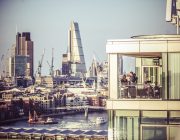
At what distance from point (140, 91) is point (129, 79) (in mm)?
369

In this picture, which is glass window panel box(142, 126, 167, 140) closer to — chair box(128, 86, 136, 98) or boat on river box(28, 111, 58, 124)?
chair box(128, 86, 136, 98)

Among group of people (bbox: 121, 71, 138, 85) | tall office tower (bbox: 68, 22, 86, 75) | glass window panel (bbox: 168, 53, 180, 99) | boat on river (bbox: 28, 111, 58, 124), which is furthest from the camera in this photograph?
boat on river (bbox: 28, 111, 58, 124)

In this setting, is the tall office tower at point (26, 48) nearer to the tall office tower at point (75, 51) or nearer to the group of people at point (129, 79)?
the tall office tower at point (75, 51)

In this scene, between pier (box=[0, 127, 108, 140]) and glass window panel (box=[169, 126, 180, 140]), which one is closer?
glass window panel (box=[169, 126, 180, 140])

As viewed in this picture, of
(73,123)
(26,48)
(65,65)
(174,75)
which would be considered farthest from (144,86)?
(26,48)

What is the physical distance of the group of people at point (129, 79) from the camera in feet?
15.9

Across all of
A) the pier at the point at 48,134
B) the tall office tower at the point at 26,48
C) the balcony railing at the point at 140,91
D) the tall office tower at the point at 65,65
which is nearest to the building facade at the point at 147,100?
the balcony railing at the point at 140,91

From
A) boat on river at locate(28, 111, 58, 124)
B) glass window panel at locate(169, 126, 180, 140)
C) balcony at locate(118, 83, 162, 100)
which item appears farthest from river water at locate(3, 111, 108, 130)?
glass window panel at locate(169, 126, 180, 140)

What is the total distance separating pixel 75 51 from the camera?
6.83 meters

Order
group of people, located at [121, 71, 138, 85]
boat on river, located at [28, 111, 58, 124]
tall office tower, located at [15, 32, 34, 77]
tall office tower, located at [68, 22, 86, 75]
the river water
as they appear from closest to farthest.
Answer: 1. group of people, located at [121, 71, 138, 85]
2. tall office tower, located at [68, 22, 86, 75]
3. tall office tower, located at [15, 32, 34, 77]
4. the river water
5. boat on river, located at [28, 111, 58, 124]

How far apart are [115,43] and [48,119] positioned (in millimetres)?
3841

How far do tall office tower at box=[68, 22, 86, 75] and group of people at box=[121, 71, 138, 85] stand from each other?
1646mm

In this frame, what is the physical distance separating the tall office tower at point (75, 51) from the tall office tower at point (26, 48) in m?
0.68

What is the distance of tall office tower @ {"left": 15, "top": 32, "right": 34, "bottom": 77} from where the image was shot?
22.5ft
